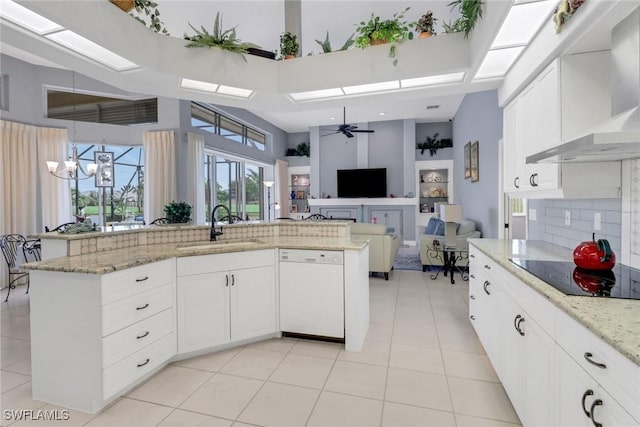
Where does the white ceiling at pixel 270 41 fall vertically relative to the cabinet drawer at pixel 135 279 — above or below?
above

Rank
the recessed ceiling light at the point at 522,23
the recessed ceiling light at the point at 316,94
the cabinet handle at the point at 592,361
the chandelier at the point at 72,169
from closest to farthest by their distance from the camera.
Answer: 1. the cabinet handle at the point at 592,361
2. the recessed ceiling light at the point at 522,23
3. the recessed ceiling light at the point at 316,94
4. the chandelier at the point at 72,169

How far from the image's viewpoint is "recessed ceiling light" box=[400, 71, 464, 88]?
9.36 ft

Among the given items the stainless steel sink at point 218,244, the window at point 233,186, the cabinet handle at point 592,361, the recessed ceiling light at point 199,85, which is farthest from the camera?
the window at point 233,186

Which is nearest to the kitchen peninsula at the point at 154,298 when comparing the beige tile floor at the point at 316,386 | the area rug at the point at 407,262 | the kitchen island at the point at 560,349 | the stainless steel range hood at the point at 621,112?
the beige tile floor at the point at 316,386

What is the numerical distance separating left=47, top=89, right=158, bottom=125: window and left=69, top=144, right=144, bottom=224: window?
528 millimetres

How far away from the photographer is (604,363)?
3.10ft

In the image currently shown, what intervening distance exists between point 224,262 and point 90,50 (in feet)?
6.38

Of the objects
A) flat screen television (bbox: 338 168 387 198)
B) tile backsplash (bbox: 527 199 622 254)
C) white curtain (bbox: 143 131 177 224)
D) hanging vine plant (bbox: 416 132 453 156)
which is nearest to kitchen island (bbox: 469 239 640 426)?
tile backsplash (bbox: 527 199 622 254)

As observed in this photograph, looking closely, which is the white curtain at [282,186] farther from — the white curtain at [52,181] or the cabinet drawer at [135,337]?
the cabinet drawer at [135,337]

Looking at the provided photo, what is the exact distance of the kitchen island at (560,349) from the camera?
89 centimetres

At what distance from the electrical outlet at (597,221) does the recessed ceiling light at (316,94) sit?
7.70 ft

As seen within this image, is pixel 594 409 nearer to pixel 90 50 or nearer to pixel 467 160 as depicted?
pixel 90 50

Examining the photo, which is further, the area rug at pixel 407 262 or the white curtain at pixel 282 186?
the white curtain at pixel 282 186

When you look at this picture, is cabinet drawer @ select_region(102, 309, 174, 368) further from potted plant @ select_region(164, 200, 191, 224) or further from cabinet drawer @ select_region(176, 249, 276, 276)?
potted plant @ select_region(164, 200, 191, 224)
